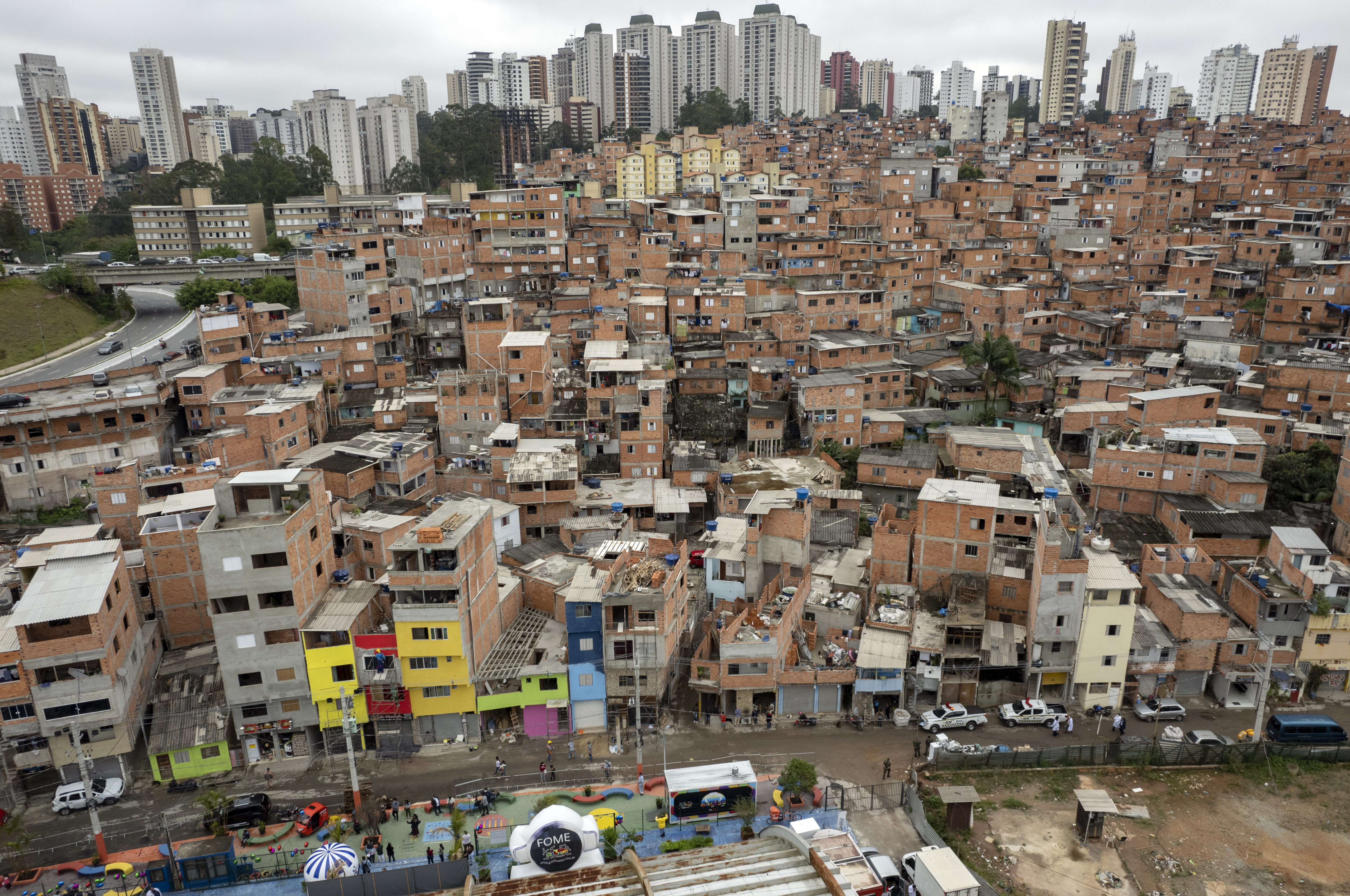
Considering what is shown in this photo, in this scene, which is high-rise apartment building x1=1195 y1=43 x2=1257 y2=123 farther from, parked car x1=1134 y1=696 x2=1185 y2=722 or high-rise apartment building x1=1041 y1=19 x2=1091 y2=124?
parked car x1=1134 y1=696 x2=1185 y2=722

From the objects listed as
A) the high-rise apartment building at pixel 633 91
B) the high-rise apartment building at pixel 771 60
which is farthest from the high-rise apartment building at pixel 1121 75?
the high-rise apartment building at pixel 633 91

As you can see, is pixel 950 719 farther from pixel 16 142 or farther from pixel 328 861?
pixel 16 142

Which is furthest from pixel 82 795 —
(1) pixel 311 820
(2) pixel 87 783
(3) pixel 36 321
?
(3) pixel 36 321

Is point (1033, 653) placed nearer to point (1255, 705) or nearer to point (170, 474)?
point (1255, 705)

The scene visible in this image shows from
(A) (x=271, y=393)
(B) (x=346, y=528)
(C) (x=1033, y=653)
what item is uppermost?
(A) (x=271, y=393)

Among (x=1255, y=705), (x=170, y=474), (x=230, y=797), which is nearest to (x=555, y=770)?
(x=230, y=797)

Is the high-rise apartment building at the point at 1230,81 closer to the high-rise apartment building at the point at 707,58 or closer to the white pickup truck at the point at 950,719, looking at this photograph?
the high-rise apartment building at the point at 707,58

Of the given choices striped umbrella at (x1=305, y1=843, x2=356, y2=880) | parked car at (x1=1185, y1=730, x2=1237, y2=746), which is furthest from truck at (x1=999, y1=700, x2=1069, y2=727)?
striped umbrella at (x1=305, y1=843, x2=356, y2=880)

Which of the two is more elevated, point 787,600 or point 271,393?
point 271,393
